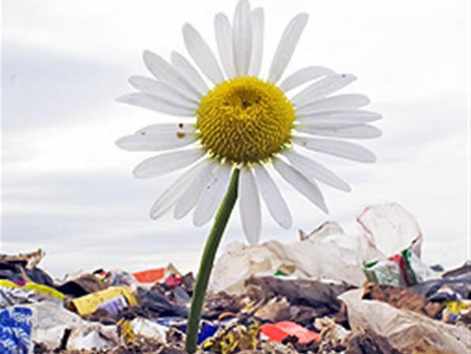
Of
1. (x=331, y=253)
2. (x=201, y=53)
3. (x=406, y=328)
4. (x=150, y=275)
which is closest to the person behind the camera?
(x=201, y=53)

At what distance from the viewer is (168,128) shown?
126 cm

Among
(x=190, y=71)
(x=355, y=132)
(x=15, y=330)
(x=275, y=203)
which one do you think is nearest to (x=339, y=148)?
(x=355, y=132)

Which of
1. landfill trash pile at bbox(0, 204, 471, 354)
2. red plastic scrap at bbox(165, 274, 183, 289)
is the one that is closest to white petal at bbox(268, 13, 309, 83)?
landfill trash pile at bbox(0, 204, 471, 354)

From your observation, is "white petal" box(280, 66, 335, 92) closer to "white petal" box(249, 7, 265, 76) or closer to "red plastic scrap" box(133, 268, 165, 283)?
"white petal" box(249, 7, 265, 76)

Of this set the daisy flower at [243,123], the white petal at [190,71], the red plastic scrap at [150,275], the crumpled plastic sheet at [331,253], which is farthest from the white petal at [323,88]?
the red plastic scrap at [150,275]

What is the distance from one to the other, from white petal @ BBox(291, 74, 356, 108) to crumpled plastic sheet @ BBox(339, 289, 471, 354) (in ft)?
1.91

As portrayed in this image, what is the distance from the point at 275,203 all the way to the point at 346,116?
0.17m

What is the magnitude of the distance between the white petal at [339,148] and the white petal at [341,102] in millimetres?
47

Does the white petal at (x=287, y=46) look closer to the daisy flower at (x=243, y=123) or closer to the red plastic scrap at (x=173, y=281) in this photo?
the daisy flower at (x=243, y=123)

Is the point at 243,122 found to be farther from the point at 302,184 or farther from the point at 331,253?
the point at 331,253

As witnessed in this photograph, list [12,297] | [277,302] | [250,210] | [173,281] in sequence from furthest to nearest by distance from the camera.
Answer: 1. [173,281]
2. [277,302]
3. [12,297]
4. [250,210]

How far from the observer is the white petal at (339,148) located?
1.26 metres

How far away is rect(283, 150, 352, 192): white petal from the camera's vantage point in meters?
1.23

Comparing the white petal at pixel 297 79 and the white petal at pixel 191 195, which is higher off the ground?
the white petal at pixel 297 79
